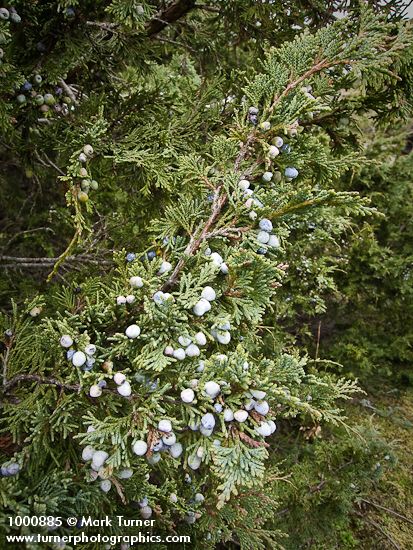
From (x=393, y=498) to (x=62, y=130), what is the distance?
409 cm

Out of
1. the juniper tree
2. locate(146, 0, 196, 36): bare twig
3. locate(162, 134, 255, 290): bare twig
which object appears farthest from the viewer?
locate(146, 0, 196, 36): bare twig

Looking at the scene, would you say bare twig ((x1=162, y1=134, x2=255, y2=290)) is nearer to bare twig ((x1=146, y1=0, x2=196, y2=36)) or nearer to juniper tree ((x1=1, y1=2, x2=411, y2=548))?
juniper tree ((x1=1, y1=2, x2=411, y2=548))

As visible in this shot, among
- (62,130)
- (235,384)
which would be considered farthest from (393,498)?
(62,130)

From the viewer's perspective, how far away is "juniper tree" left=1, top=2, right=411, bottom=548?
3.80 ft

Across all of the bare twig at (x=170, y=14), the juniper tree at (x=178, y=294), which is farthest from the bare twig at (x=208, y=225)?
the bare twig at (x=170, y=14)

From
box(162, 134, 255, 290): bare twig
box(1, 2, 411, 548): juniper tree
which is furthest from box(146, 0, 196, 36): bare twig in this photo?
box(162, 134, 255, 290): bare twig

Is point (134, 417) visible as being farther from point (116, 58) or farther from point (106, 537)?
point (116, 58)

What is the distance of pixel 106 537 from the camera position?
1.47 metres

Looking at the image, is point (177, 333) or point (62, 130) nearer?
point (177, 333)

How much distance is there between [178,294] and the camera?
1231mm

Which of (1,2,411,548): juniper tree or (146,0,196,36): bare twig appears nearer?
(1,2,411,548): juniper tree

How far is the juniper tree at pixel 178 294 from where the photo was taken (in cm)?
116

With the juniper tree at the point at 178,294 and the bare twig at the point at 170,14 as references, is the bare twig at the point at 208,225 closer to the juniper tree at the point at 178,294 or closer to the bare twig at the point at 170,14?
the juniper tree at the point at 178,294

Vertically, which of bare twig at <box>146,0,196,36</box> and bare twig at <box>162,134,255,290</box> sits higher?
bare twig at <box>146,0,196,36</box>
